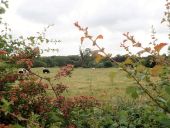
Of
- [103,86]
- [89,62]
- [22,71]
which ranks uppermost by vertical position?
[89,62]

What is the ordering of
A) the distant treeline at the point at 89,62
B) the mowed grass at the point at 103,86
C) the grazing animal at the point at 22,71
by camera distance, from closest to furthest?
1. the distant treeline at the point at 89,62
2. the mowed grass at the point at 103,86
3. the grazing animal at the point at 22,71

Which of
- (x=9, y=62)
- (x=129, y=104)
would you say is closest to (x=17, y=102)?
(x=9, y=62)

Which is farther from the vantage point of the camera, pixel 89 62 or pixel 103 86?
pixel 103 86

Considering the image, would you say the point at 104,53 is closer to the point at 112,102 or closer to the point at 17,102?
the point at 17,102

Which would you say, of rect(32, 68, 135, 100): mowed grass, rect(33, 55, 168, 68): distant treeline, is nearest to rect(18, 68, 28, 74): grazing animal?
rect(32, 68, 135, 100): mowed grass

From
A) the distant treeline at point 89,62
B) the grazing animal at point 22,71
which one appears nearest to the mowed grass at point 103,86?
the distant treeline at point 89,62

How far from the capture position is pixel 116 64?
2320mm

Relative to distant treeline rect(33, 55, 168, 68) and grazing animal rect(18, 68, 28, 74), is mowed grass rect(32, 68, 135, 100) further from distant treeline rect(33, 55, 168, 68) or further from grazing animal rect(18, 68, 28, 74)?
grazing animal rect(18, 68, 28, 74)

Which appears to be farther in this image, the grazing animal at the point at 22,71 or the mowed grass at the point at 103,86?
the grazing animal at the point at 22,71

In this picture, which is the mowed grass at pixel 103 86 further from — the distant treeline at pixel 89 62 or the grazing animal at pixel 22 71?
the grazing animal at pixel 22 71

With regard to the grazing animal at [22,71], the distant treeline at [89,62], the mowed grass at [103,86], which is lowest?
the mowed grass at [103,86]

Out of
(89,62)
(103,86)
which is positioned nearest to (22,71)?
(89,62)

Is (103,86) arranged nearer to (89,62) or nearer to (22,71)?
(22,71)

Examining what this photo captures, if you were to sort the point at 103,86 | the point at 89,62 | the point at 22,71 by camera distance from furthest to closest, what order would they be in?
the point at 103,86
the point at 22,71
the point at 89,62
